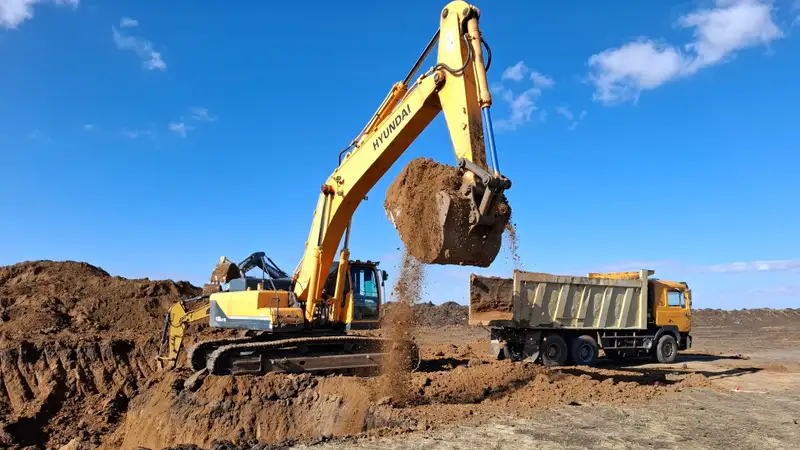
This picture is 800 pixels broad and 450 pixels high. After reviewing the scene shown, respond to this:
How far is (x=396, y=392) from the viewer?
8.70 meters

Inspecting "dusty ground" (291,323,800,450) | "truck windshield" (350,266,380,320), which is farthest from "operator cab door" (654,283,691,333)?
"truck windshield" (350,266,380,320)

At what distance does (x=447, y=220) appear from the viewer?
6887 mm

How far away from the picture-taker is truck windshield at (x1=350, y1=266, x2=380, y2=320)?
1166cm

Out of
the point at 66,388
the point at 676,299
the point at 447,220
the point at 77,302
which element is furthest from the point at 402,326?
the point at 77,302

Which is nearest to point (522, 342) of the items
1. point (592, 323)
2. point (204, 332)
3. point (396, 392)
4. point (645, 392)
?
point (592, 323)

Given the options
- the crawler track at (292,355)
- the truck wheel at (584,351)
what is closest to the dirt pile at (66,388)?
the crawler track at (292,355)

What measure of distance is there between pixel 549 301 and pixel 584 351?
1874 millimetres

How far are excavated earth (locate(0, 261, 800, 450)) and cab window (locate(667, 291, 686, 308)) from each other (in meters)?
5.77

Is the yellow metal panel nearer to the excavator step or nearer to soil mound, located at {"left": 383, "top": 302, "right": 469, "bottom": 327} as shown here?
the excavator step

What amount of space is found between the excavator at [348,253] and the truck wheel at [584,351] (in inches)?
232

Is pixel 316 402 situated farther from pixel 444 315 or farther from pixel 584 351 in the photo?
pixel 444 315

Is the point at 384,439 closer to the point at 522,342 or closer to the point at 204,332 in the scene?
the point at 522,342

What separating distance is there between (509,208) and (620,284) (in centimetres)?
1076

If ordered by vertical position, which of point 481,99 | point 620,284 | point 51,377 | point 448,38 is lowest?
point 51,377
